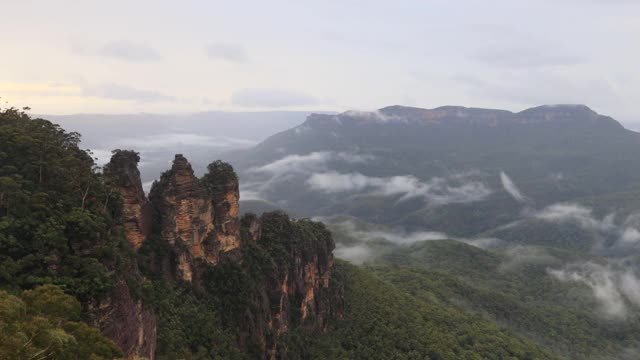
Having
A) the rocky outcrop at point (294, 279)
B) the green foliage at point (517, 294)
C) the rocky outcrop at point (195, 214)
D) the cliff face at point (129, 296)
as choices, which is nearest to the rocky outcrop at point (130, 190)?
the cliff face at point (129, 296)

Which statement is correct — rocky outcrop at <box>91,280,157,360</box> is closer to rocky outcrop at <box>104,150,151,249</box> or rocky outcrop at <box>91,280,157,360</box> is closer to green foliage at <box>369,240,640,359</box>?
rocky outcrop at <box>104,150,151,249</box>

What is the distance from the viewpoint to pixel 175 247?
45.7m

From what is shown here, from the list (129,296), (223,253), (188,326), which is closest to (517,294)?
(223,253)

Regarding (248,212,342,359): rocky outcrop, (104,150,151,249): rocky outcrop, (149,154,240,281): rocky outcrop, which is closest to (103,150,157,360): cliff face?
(104,150,151,249): rocky outcrop

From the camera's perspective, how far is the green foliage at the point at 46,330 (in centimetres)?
1925

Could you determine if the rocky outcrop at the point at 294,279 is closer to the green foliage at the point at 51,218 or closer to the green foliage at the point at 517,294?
the green foliage at the point at 51,218

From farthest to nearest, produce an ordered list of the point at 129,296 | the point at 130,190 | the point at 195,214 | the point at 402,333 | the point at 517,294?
the point at 517,294, the point at 402,333, the point at 195,214, the point at 130,190, the point at 129,296

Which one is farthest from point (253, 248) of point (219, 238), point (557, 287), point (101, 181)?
point (557, 287)

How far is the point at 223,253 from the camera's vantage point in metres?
51.8

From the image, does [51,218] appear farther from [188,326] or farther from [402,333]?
[402,333]

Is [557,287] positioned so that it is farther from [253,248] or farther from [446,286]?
[253,248]

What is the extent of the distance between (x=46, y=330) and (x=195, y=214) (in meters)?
27.9

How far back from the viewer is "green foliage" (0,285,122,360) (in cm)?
1925

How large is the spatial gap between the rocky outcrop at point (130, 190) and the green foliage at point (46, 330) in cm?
1648
